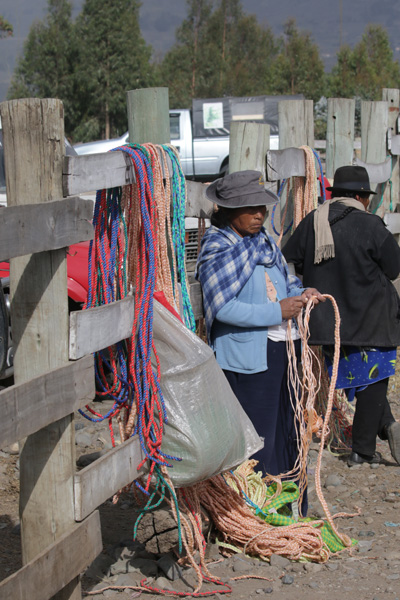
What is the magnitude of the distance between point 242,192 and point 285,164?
42.1 inches

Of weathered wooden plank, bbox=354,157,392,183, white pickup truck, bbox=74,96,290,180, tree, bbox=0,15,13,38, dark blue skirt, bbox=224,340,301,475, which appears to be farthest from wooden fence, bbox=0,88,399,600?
tree, bbox=0,15,13,38

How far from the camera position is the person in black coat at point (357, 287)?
15.4 feet

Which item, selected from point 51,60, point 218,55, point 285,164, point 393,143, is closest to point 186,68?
point 218,55

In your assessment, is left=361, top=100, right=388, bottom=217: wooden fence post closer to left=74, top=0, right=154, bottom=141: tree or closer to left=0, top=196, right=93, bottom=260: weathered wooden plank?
left=0, top=196, right=93, bottom=260: weathered wooden plank

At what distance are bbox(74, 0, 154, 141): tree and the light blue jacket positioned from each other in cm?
2955

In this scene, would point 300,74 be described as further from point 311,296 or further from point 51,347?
point 51,347

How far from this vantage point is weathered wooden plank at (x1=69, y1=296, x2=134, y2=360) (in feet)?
9.23

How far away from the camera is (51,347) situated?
110 inches

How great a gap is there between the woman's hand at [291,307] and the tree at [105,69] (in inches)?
1164

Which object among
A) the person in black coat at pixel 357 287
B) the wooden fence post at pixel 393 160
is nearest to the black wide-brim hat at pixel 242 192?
the person in black coat at pixel 357 287

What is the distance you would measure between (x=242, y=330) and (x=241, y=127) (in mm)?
1239

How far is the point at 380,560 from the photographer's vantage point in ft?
12.2

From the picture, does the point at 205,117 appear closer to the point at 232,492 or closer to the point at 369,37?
the point at 232,492

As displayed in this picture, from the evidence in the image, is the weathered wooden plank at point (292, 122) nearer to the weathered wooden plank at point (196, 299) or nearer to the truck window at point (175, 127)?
the weathered wooden plank at point (196, 299)
